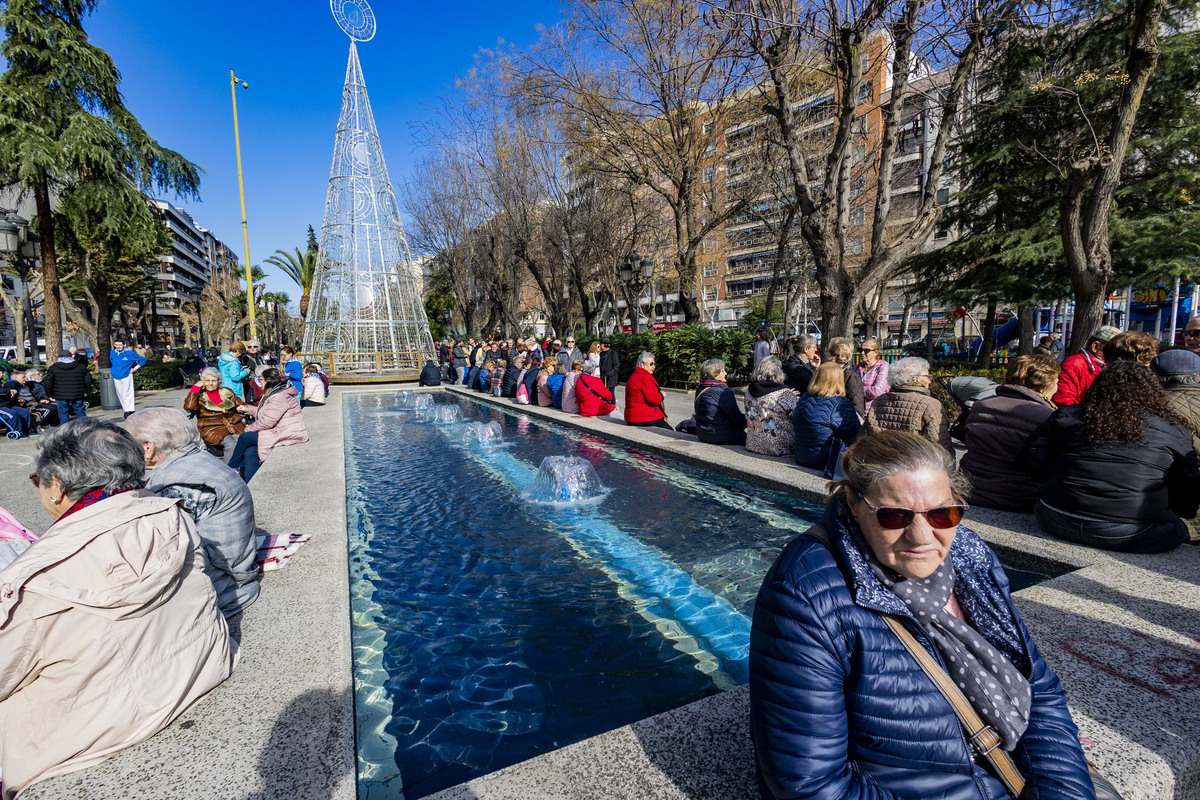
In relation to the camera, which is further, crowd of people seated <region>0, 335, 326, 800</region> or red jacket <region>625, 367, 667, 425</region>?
red jacket <region>625, 367, 667, 425</region>

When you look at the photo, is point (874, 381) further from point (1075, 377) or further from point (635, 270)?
point (635, 270)

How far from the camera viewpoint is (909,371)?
5137 millimetres

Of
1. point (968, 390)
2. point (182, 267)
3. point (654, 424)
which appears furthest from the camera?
point (182, 267)

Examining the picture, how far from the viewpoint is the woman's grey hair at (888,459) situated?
1.58 metres

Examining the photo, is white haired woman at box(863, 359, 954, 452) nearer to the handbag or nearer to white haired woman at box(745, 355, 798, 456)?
white haired woman at box(745, 355, 798, 456)

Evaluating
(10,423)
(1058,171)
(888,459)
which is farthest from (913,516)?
(1058,171)

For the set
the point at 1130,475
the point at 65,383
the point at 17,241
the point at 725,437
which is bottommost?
the point at 725,437

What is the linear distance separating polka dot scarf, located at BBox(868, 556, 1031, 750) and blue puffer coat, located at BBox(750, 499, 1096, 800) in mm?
45

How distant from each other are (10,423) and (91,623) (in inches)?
529

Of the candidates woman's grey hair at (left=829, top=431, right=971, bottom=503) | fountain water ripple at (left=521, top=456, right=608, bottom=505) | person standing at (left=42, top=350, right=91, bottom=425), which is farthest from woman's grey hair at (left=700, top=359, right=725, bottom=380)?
person standing at (left=42, top=350, right=91, bottom=425)

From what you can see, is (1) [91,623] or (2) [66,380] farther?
(2) [66,380]

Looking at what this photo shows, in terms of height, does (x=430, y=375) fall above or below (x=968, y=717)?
below

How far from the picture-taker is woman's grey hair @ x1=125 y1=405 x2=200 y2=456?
311 cm

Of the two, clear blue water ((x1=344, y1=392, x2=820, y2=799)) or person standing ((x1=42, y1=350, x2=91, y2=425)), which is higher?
person standing ((x1=42, y1=350, x2=91, y2=425))
